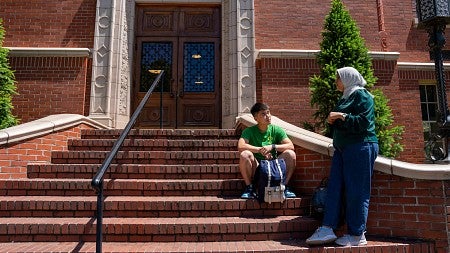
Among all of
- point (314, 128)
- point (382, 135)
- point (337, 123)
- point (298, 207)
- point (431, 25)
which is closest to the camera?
point (337, 123)

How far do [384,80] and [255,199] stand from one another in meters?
5.43

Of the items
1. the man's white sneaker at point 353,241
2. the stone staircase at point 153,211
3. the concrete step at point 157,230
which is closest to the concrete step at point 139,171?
the stone staircase at point 153,211

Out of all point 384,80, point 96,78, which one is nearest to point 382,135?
point 384,80

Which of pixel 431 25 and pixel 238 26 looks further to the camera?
pixel 238 26

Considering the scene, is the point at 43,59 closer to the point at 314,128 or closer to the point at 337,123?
the point at 314,128

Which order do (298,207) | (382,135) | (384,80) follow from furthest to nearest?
(384,80) < (382,135) < (298,207)

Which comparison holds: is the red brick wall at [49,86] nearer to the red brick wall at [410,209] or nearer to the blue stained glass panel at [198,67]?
the blue stained glass panel at [198,67]

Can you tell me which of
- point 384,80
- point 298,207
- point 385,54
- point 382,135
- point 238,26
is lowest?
point 298,207

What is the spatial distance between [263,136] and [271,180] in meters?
0.67

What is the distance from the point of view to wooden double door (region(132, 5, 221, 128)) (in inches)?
311

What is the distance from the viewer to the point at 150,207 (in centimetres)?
381

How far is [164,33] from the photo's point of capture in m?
8.19

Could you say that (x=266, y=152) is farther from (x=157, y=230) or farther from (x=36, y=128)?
(x=36, y=128)

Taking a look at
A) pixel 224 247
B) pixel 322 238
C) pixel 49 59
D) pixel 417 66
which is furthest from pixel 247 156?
pixel 417 66
